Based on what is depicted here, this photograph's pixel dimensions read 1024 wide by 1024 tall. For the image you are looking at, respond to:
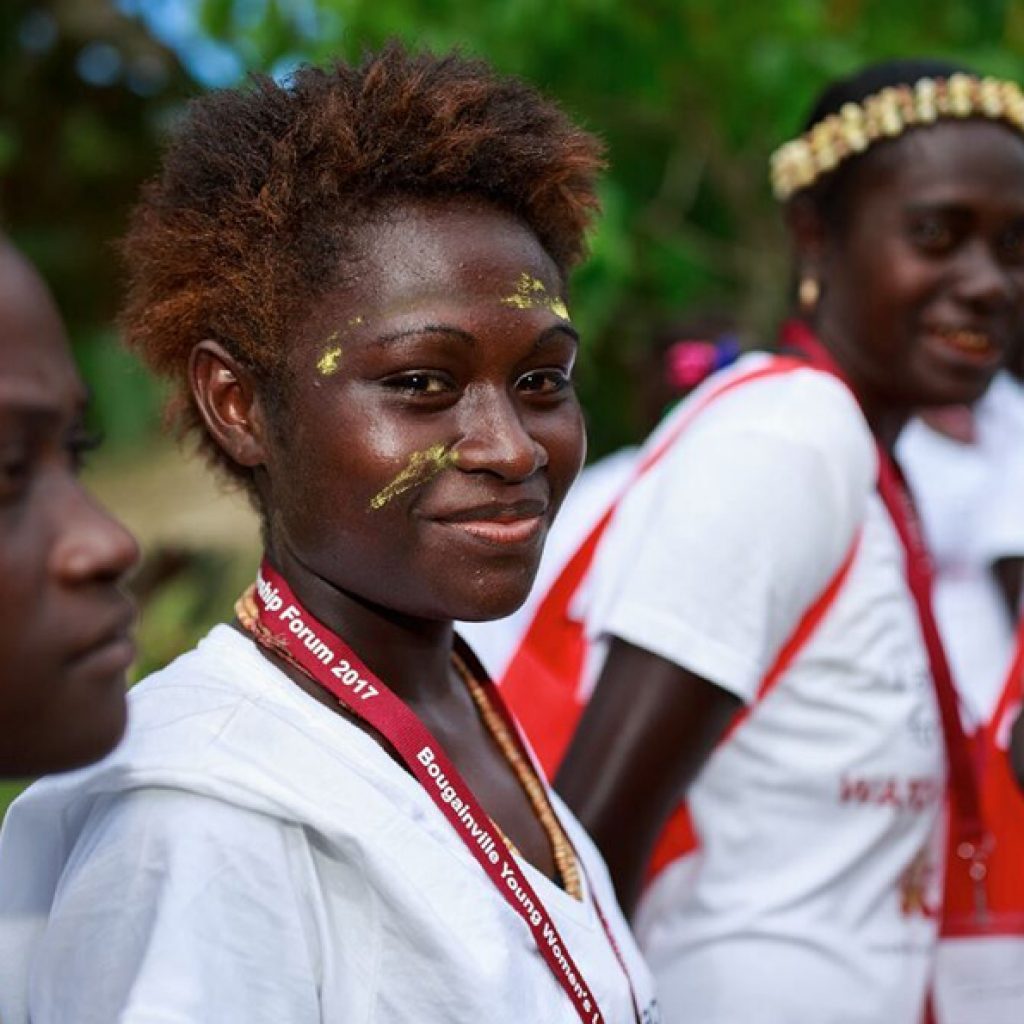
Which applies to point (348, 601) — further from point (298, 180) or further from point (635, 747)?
point (635, 747)

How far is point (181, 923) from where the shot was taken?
4.79 ft

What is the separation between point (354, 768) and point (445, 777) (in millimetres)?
120

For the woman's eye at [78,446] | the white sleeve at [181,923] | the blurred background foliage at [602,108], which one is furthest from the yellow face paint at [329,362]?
the blurred background foliage at [602,108]

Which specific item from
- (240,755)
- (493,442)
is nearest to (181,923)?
(240,755)

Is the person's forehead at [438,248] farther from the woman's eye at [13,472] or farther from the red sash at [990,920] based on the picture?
the red sash at [990,920]

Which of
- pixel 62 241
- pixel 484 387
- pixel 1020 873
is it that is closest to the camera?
pixel 484 387

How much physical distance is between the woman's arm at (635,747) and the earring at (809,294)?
88cm

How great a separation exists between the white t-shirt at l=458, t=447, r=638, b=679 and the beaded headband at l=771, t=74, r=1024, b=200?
0.74 meters

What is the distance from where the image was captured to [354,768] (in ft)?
5.31

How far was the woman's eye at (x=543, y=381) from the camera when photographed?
183 cm

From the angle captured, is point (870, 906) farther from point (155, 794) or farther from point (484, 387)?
point (155, 794)

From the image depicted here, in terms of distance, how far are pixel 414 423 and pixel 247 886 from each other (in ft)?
1.66

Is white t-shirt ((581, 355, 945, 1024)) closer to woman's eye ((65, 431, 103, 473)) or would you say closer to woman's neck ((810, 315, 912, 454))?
woman's neck ((810, 315, 912, 454))

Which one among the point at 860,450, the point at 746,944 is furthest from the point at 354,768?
the point at 860,450
